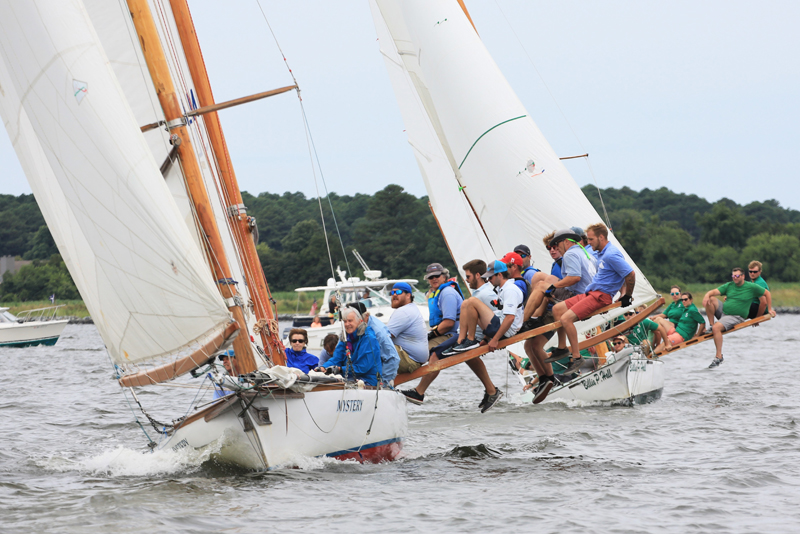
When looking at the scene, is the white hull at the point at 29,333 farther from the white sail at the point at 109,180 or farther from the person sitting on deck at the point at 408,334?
the white sail at the point at 109,180

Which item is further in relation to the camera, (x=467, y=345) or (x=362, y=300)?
(x=362, y=300)

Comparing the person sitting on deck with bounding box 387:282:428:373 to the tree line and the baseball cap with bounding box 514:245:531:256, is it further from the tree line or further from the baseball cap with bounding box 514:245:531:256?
the tree line

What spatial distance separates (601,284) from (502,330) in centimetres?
118

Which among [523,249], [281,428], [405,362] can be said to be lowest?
[281,428]

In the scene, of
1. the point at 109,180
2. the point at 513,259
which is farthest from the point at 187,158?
the point at 513,259

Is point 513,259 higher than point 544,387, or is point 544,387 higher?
point 513,259

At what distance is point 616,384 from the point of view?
1378cm

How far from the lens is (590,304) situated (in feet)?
32.7

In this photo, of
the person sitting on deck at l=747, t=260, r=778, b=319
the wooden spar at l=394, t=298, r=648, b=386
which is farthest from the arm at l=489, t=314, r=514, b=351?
the person sitting on deck at l=747, t=260, r=778, b=319

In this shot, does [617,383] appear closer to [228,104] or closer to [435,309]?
[435,309]

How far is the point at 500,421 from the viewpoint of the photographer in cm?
1293

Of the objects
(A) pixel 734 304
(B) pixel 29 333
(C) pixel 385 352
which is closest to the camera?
(C) pixel 385 352

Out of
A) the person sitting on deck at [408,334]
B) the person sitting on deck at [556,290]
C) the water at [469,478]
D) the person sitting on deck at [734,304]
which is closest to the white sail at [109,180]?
the water at [469,478]

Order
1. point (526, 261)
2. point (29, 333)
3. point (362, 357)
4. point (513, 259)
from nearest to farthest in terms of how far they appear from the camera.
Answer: point (362, 357) → point (513, 259) → point (526, 261) → point (29, 333)
